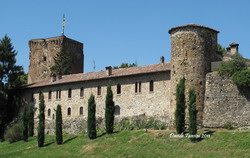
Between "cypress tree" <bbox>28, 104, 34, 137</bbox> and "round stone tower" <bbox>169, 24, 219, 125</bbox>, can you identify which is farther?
"cypress tree" <bbox>28, 104, 34, 137</bbox>

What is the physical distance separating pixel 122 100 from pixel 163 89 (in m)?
5.50

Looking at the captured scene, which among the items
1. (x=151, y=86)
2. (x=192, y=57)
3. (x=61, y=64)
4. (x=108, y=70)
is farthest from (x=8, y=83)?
(x=192, y=57)

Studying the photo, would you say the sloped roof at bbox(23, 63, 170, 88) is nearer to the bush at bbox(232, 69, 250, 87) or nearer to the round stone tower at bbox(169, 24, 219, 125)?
the round stone tower at bbox(169, 24, 219, 125)

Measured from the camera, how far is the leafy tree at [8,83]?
181 ft

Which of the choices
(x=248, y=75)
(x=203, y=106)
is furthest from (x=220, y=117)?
(x=248, y=75)

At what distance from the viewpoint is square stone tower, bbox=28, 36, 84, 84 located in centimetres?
6769

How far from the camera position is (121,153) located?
33.1 meters

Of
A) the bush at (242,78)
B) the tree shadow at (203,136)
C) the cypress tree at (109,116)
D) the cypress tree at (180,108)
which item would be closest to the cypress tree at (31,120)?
the cypress tree at (109,116)

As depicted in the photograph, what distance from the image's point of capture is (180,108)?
3481cm

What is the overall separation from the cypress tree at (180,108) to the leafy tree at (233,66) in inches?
154

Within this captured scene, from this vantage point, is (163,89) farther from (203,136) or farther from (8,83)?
(8,83)

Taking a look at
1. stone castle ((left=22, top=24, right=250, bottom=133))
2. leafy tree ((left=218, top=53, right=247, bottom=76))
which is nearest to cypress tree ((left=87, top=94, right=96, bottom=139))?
stone castle ((left=22, top=24, right=250, bottom=133))

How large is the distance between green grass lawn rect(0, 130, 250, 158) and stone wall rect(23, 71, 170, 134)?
3187mm

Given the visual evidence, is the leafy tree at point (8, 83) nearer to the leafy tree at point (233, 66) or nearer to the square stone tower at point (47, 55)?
the square stone tower at point (47, 55)
